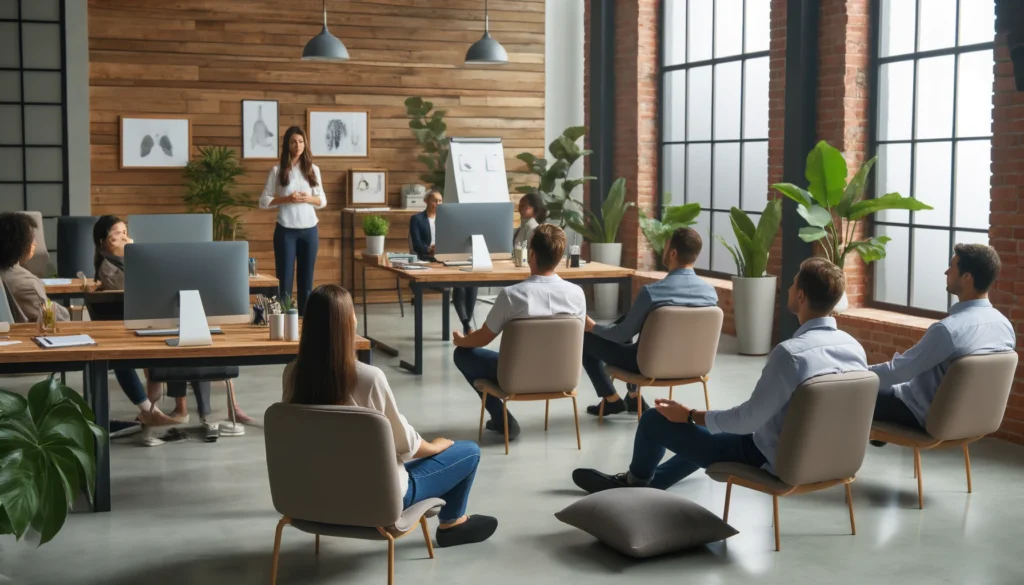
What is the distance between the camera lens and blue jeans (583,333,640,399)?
5676 mm

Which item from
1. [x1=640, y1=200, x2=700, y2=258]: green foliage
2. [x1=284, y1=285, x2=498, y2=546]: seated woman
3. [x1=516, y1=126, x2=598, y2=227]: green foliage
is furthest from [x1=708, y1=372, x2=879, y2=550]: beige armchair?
[x1=516, y1=126, x2=598, y2=227]: green foliage

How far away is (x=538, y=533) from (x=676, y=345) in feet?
5.26

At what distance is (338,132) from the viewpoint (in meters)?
10.8

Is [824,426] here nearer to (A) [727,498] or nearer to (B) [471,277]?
(A) [727,498]

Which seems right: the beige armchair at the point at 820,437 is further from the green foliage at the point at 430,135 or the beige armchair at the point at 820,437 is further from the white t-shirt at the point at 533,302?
the green foliage at the point at 430,135

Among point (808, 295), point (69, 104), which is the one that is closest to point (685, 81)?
point (69, 104)

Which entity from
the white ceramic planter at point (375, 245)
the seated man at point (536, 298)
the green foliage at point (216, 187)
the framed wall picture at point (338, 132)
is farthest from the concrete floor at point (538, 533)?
the framed wall picture at point (338, 132)

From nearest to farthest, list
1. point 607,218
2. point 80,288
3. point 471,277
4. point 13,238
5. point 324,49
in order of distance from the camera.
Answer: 1. point 13,238
2. point 80,288
3. point 471,277
4. point 324,49
5. point 607,218

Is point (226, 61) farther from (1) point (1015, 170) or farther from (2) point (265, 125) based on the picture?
(1) point (1015, 170)

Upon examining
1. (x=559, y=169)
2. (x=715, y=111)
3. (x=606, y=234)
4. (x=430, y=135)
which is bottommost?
(x=606, y=234)

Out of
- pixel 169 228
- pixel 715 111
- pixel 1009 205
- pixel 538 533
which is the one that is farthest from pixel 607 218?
pixel 538 533

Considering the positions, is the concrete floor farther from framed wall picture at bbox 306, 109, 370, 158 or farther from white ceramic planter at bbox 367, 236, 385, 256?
framed wall picture at bbox 306, 109, 370, 158

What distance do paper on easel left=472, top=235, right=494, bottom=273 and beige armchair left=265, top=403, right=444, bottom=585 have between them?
12.4 ft

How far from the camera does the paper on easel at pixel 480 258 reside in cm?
718
